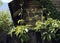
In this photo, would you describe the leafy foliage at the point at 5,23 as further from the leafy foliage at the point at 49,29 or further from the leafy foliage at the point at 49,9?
the leafy foliage at the point at 49,9

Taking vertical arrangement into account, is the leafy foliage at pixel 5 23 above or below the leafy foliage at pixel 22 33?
below

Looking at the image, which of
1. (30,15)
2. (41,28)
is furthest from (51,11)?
(41,28)

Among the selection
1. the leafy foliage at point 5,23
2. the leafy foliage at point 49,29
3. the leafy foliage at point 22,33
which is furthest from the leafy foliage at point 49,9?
the leafy foliage at point 22,33

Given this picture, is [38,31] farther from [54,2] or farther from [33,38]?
[54,2]

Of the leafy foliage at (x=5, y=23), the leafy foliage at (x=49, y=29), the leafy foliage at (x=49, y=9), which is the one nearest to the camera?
the leafy foliage at (x=49, y=29)

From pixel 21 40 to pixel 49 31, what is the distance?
761mm

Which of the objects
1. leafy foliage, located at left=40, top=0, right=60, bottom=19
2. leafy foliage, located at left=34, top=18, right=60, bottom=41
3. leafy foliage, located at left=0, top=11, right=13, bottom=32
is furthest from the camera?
leafy foliage, located at left=40, top=0, right=60, bottom=19

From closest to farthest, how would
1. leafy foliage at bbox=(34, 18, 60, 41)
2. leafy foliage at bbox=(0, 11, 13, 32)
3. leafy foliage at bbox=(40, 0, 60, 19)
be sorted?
leafy foliage at bbox=(34, 18, 60, 41), leafy foliage at bbox=(0, 11, 13, 32), leafy foliage at bbox=(40, 0, 60, 19)

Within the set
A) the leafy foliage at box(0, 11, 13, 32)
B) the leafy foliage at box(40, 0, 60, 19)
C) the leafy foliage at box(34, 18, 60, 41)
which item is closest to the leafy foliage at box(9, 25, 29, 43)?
the leafy foliage at box(34, 18, 60, 41)

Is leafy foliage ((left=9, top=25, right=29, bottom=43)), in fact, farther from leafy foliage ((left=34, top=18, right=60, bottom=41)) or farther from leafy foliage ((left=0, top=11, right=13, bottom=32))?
leafy foliage ((left=0, top=11, right=13, bottom=32))

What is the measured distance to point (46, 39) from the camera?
20.0 ft

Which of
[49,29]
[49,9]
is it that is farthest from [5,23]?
[49,29]

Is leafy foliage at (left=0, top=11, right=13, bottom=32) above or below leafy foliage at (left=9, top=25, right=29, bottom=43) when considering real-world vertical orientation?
below

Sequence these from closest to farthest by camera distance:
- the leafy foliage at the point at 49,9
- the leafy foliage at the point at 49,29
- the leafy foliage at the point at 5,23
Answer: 1. the leafy foliage at the point at 49,29
2. the leafy foliage at the point at 5,23
3. the leafy foliage at the point at 49,9
